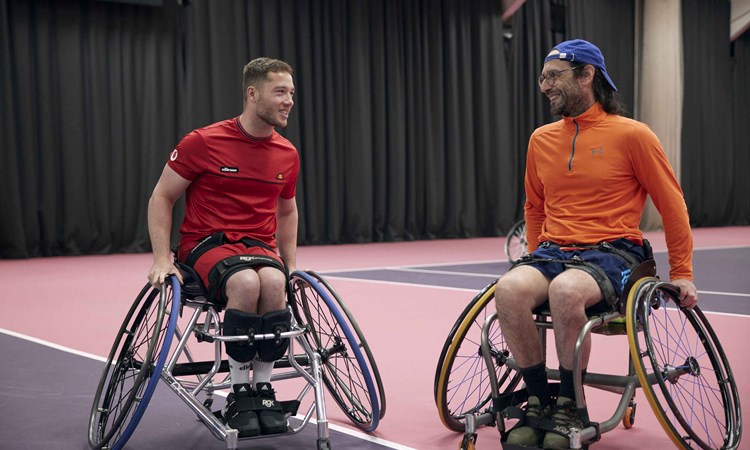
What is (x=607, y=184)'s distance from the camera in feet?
7.30

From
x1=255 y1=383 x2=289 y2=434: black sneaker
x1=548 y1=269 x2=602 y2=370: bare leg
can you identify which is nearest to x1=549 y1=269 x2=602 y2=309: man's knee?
x1=548 y1=269 x2=602 y2=370: bare leg

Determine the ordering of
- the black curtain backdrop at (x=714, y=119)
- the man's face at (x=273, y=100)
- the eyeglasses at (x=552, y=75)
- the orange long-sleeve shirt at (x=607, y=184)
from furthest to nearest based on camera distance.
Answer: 1. the black curtain backdrop at (x=714, y=119)
2. the man's face at (x=273, y=100)
3. the eyeglasses at (x=552, y=75)
4. the orange long-sleeve shirt at (x=607, y=184)

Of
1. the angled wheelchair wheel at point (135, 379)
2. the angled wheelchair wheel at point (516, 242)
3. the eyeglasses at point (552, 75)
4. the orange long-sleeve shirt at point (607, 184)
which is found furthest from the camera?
the angled wheelchair wheel at point (516, 242)

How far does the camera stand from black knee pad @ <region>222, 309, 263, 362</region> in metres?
2.09

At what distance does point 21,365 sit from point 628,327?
2294 mm

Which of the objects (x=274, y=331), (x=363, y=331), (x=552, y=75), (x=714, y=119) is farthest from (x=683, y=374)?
(x=714, y=119)

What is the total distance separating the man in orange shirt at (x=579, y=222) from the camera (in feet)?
6.61

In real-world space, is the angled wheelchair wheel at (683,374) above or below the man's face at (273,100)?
below

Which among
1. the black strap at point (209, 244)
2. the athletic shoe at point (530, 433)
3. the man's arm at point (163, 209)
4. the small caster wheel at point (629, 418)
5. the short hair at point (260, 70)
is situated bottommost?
the small caster wheel at point (629, 418)

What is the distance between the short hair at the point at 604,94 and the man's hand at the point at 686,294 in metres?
0.47

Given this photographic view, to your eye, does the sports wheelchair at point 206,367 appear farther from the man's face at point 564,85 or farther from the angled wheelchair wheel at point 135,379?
the man's face at point 564,85

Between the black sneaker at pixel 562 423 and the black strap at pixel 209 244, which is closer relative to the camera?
the black sneaker at pixel 562 423

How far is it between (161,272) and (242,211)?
1.06ft

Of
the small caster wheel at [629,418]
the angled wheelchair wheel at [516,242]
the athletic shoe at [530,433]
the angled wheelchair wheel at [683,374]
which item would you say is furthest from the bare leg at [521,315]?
the angled wheelchair wheel at [516,242]
